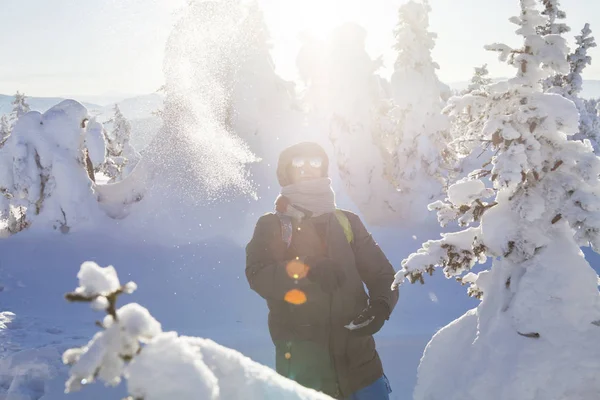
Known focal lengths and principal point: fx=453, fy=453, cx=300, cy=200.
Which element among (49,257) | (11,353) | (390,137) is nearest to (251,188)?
(49,257)

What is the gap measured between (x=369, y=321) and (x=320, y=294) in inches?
16.6

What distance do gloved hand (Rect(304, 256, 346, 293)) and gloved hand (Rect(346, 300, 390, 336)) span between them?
35 centimetres

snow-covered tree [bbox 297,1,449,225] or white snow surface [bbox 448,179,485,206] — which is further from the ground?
snow-covered tree [bbox 297,1,449,225]

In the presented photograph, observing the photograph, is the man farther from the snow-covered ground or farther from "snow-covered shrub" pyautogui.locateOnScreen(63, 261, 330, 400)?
the snow-covered ground

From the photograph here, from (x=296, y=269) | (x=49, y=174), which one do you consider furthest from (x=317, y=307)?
(x=49, y=174)

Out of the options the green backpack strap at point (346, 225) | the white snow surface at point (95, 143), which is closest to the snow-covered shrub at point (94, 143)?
the white snow surface at point (95, 143)

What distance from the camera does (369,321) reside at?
345 cm

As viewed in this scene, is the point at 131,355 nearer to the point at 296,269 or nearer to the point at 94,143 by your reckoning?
the point at 296,269

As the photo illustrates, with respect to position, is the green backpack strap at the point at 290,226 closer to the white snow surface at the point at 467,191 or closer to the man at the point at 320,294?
the man at the point at 320,294

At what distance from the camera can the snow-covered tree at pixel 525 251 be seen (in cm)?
427

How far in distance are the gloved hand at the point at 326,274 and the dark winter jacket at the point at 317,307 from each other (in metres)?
0.17

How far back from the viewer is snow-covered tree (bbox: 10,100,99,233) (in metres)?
16.4

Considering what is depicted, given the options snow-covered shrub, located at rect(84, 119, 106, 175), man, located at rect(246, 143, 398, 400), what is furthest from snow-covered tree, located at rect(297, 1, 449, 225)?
man, located at rect(246, 143, 398, 400)

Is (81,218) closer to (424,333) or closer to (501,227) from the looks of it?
(424,333)
